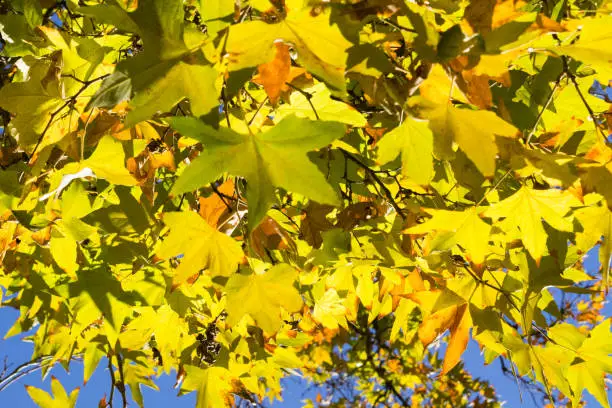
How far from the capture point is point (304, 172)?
0.78 metres

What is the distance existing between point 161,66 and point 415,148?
583 millimetres

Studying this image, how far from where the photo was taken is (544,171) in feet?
3.01

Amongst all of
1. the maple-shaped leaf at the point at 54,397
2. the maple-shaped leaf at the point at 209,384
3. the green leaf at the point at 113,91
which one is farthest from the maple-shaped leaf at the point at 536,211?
the maple-shaped leaf at the point at 54,397

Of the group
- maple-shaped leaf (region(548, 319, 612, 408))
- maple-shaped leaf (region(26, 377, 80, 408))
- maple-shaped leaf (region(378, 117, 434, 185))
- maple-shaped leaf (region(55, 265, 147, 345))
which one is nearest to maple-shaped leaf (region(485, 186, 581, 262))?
maple-shaped leaf (region(378, 117, 434, 185))

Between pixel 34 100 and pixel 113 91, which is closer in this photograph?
pixel 113 91

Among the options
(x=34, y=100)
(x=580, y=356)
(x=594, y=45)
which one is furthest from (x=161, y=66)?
(x=580, y=356)

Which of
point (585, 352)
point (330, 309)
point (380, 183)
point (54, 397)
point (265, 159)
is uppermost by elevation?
point (380, 183)

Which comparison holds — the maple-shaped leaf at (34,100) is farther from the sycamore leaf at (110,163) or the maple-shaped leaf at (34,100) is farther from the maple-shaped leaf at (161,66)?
the maple-shaped leaf at (161,66)

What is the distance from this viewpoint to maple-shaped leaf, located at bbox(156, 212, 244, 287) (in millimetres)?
1088

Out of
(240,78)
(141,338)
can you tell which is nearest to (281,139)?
(240,78)

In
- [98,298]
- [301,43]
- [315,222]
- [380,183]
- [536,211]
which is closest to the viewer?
[301,43]

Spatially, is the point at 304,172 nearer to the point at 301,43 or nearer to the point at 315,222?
the point at 301,43

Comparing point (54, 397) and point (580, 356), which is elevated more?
point (580, 356)

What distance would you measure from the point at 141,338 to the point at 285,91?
1.26 m
